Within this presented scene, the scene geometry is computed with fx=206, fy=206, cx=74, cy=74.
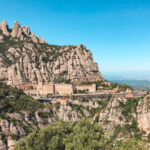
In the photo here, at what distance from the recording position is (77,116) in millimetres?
109812

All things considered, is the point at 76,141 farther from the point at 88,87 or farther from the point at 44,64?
the point at 44,64

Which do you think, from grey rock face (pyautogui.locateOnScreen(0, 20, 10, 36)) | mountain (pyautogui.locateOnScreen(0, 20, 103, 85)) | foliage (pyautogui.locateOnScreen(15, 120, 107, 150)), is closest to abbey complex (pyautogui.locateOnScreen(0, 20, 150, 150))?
mountain (pyautogui.locateOnScreen(0, 20, 103, 85))

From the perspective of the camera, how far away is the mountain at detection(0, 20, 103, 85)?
148 metres

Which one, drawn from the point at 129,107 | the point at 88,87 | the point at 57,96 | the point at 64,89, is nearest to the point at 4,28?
the point at 64,89

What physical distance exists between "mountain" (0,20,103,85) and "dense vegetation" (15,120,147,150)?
318ft

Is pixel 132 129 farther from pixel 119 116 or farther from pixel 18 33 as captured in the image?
pixel 18 33

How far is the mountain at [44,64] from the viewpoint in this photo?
14750 cm

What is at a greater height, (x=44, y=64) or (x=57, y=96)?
(x=44, y=64)

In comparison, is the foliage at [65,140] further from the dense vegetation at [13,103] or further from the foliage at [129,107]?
the foliage at [129,107]

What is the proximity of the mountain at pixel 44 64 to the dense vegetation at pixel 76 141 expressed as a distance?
318ft

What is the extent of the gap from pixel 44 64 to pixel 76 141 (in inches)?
4735

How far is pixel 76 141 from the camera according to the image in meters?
43.8

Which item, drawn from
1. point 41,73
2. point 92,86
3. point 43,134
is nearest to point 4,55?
point 41,73

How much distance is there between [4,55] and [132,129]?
11523 cm
